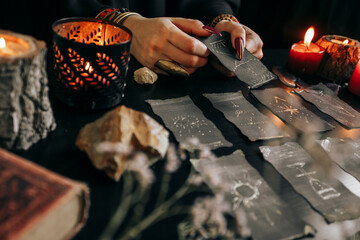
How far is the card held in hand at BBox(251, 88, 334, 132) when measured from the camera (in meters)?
0.77

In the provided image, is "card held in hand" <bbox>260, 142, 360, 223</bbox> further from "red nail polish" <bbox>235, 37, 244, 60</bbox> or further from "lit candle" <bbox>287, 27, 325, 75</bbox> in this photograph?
"lit candle" <bbox>287, 27, 325, 75</bbox>

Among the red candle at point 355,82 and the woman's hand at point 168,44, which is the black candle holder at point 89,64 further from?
the red candle at point 355,82

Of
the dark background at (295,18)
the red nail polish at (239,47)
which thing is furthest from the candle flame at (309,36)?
the dark background at (295,18)

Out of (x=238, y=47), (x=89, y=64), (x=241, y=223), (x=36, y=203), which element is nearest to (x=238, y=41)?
(x=238, y=47)

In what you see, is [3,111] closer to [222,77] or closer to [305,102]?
[222,77]

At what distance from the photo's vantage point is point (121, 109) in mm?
534

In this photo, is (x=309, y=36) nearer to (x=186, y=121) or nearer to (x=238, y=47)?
(x=238, y=47)

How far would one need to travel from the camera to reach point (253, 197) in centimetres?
53

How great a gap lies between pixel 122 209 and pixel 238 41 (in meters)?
0.60

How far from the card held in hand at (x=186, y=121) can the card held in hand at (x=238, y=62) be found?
0.58 ft

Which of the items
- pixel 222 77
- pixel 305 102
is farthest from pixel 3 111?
pixel 305 102

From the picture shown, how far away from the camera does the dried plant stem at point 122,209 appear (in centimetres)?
42

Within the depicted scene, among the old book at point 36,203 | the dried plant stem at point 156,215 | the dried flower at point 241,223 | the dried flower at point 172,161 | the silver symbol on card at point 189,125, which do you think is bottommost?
the dried flower at point 241,223

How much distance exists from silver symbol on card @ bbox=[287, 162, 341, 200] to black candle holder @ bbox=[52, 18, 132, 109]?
39 cm
